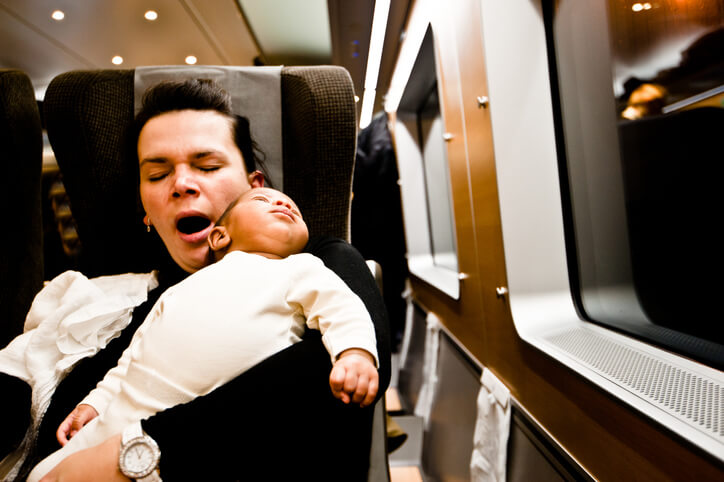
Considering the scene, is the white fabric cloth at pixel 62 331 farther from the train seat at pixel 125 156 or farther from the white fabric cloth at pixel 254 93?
the white fabric cloth at pixel 254 93

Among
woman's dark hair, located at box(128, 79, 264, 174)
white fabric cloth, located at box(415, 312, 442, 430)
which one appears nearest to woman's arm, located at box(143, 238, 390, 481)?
woman's dark hair, located at box(128, 79, 264, 174)

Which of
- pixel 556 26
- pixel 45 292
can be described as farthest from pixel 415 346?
pixel 45 292

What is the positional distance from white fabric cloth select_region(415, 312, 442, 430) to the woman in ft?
6.17

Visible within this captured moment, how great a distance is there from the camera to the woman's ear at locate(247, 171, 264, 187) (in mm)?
1088

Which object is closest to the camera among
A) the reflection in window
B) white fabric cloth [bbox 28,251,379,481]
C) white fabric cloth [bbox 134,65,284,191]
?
white fabric cloth [bbox 28,251,379,481]

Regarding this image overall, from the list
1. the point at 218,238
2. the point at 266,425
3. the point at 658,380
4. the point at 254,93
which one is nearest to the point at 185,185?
the point at 218,238

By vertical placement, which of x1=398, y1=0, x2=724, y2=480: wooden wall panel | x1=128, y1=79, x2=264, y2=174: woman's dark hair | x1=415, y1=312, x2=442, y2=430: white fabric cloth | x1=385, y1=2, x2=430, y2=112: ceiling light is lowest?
x1=415, y1=312, x2=442, y2=430: white fabric cloth

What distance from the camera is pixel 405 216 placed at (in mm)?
3580

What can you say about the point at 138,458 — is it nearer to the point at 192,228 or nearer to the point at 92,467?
the point at 92,467

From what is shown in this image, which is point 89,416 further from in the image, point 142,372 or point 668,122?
point 668,122

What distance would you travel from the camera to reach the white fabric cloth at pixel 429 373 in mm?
2555

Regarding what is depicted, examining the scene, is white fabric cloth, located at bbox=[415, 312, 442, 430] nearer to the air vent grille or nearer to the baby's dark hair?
the air vent grille

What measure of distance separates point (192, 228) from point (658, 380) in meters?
1.11

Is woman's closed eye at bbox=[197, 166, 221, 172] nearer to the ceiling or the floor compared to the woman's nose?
nearer to the ceiling
